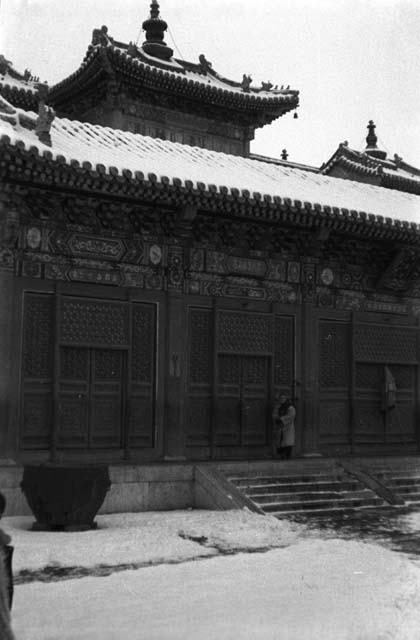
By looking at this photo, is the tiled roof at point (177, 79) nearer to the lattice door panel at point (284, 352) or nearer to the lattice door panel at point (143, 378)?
the lattice door panel at point (284, 352)

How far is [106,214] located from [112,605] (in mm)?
6814

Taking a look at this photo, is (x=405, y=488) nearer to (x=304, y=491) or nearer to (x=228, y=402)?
(x=304, y=491)

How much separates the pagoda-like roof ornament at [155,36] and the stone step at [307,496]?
1498cm

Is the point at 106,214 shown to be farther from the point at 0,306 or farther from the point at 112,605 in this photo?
the point at 112,605

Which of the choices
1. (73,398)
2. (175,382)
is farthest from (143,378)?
(73,398)

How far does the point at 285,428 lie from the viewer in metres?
13.4

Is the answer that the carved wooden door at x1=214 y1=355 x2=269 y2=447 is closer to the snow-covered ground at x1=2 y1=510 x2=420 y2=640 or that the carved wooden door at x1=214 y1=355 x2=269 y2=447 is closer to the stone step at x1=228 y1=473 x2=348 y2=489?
the stone step at x1=228 y1=473 x2=348 y2=489

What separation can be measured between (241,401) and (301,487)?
6.18 feet

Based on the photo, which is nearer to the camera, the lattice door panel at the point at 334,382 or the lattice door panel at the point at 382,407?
the lattice door panel at the point at 334,382

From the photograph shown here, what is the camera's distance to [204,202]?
1174 centimetres

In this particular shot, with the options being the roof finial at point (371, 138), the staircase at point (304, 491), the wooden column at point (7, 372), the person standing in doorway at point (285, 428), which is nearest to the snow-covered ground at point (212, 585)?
the staircase at point (304, 491)

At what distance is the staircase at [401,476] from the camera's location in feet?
41.9

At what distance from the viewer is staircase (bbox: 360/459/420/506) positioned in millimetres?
12781

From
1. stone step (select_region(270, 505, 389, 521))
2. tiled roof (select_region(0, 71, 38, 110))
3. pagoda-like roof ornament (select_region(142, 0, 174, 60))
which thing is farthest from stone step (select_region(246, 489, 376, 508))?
pagoda-like roof ornament (select_region(142, 0, 174, 60))
